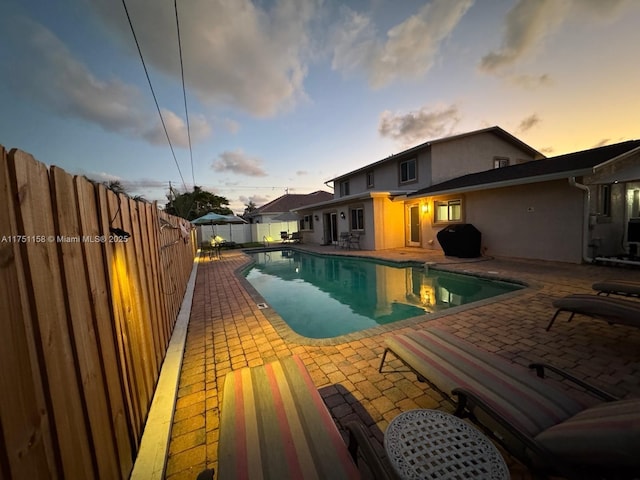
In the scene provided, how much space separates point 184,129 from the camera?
970 centimetres

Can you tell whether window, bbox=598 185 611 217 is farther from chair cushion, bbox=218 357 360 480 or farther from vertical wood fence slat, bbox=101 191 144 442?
vertical wood fence slat, bbox=101 191 144 442

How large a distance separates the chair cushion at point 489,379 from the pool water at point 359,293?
89.2 inches

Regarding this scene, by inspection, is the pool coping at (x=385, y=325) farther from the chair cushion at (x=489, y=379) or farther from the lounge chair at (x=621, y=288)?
the lounge chair at (x=621, y=288)

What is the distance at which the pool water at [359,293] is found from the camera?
5.02m

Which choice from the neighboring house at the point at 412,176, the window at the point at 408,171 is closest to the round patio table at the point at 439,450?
the neighboring house at the point at 412,176

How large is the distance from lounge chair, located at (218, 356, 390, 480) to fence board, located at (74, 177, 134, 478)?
65cm

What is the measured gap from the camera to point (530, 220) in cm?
834

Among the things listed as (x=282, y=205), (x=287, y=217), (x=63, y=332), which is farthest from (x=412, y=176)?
(x=282, y=205)

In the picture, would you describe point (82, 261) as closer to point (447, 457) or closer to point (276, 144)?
point (447, 457)

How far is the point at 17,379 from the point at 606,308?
5002 millimetres

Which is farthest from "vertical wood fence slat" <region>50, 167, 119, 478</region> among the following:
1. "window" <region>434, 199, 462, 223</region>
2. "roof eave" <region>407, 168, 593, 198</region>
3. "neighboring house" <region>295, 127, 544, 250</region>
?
"window" <region>434, 199, 462, 223</region>

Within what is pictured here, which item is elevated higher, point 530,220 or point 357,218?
point 357,218

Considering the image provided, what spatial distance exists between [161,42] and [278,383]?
6799 mm

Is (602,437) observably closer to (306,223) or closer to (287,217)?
(287,217)
